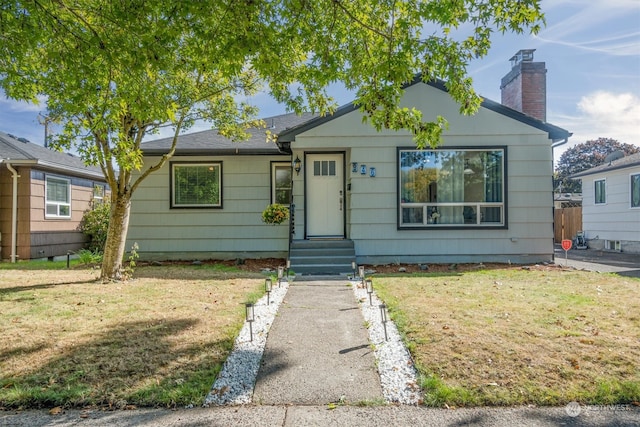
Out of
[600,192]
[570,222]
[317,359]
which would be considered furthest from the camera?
[570,222]

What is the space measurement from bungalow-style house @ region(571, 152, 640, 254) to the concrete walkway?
42.3ft

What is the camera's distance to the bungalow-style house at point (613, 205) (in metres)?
13.0

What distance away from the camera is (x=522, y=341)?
3.77 m

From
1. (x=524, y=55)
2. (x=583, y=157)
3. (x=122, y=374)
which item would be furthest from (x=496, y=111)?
(x=583, y=157)

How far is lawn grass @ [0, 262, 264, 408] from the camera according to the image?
2896 mm

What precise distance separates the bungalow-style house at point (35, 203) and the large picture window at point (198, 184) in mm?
4100

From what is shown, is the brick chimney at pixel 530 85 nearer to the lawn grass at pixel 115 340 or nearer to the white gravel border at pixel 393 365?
the white gravel border at pixel 393 365

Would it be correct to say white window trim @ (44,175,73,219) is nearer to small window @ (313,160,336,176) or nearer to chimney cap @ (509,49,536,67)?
small window @ (313,160,336,176)

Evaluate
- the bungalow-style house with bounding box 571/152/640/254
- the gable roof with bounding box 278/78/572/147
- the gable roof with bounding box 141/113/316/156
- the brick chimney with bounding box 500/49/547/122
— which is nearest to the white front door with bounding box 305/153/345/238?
the gable roof with bounding box 278/78/572/147

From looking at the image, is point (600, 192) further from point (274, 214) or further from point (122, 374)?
point (122, 374)

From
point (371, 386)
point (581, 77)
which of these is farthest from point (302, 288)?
point (581, 77)

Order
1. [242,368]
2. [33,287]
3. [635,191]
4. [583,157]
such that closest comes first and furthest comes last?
[242,368] → [33,287] → [635,191] → [583,157]

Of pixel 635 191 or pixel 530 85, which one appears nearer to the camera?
pixel 530 85

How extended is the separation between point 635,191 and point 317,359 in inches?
575
